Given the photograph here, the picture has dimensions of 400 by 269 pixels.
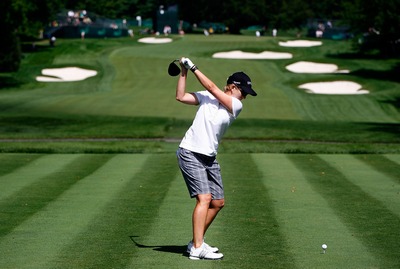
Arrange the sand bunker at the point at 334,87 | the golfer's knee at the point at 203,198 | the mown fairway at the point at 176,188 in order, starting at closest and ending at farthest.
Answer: the golfer's knee at the point at 203,198 → the mown fairway at the point at 176,188 → the sand bunker at the point at 334,87

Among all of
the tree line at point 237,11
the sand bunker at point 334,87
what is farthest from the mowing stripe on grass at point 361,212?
the tree line at point 237,11

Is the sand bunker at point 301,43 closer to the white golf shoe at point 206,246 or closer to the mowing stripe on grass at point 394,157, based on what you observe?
the mowing stripe on grass at point 394,157

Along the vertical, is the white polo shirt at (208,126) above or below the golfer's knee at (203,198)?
above

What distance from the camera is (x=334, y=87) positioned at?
56.7 meters

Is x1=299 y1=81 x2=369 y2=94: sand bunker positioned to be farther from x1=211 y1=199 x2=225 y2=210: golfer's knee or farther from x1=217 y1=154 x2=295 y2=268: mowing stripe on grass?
x1=211 y1=199 x2=225 y2=210: golfer's knee

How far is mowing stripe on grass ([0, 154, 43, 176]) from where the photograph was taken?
19.7 m

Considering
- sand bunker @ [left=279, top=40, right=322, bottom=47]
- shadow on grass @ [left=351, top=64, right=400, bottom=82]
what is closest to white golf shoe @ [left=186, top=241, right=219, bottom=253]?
shadow on grass @ [left=351, top=64, right=400, bottom=82]

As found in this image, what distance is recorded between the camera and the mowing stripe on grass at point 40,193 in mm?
13461

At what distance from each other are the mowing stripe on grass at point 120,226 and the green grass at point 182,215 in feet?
0.05

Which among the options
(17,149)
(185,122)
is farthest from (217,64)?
(17,149)

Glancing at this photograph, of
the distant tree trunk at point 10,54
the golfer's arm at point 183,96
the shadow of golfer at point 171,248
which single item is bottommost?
the distant tree trunk at point 10,54

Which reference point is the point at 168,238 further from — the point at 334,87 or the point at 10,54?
the point at 10,54

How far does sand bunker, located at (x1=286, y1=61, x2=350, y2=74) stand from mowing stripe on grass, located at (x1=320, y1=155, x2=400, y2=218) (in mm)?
43826

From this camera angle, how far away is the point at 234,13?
415 ft
